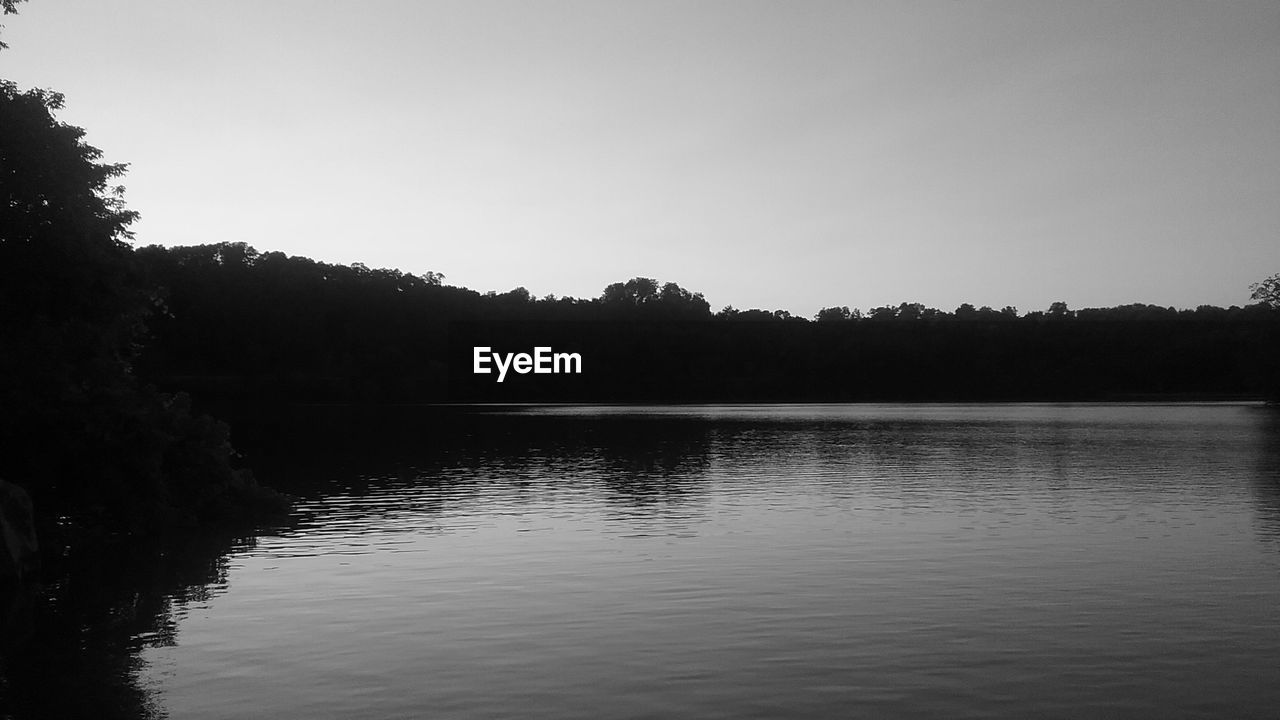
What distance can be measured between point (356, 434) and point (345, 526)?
64510 millimetres

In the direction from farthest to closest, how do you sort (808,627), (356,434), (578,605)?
(356,434) < (578,605) < (808,627)

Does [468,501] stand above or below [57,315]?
below

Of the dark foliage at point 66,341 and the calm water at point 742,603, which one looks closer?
the calm water at point 742,603

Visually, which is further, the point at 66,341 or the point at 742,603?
the point at 66,341

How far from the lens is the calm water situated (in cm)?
1706

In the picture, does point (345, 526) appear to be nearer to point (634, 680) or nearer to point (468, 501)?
point (468, 501)

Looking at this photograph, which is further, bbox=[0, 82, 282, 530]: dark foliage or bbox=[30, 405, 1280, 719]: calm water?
bbox=[0, 82, 282, 530]: dark foliage

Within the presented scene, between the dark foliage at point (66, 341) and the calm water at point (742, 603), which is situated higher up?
the dark foliage at point (66, 341)

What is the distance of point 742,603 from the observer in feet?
80.8

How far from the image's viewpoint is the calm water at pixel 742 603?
56.0ft

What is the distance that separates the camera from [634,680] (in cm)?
1792

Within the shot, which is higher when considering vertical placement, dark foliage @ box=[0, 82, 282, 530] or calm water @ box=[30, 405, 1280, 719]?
dark foliage @ box=[0, 82, 282, 530]

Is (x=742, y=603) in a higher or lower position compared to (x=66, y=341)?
lower

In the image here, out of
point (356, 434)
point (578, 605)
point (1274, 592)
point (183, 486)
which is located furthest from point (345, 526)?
point (356, 434)
